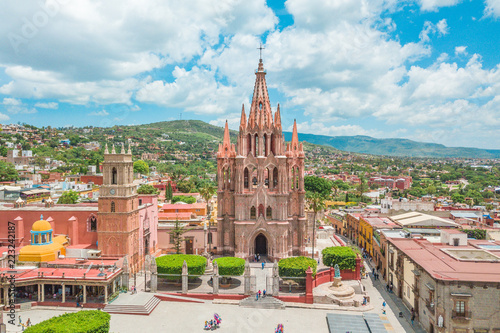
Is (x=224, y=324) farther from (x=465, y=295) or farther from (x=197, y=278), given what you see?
(x=465, y=295)

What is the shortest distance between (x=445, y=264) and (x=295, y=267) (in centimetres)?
1274

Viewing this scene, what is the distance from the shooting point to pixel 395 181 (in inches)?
6260

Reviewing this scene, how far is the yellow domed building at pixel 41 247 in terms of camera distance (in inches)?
1375

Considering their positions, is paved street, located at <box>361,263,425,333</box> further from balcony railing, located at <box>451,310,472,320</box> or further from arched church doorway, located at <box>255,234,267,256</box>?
arched church doorway, located at <box>255,234,267,256</box>

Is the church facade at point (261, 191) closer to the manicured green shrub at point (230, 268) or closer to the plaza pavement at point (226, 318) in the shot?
the manicured green shrub at point (230, 268)

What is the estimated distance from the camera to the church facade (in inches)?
1657

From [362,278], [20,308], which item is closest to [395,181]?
[362,278]

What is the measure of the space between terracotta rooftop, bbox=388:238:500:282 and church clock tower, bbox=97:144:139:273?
28191 mm

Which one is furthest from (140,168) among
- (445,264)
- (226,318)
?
(445,264)

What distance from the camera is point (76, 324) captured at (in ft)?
72.2

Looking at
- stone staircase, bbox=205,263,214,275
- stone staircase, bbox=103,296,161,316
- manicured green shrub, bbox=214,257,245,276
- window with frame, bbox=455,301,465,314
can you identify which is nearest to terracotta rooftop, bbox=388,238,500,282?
window with frame, bbox=455,301,465,314

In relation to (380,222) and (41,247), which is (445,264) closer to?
(380,222)

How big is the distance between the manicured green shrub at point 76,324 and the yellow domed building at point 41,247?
47.4 ft

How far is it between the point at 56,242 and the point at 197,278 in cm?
1537
